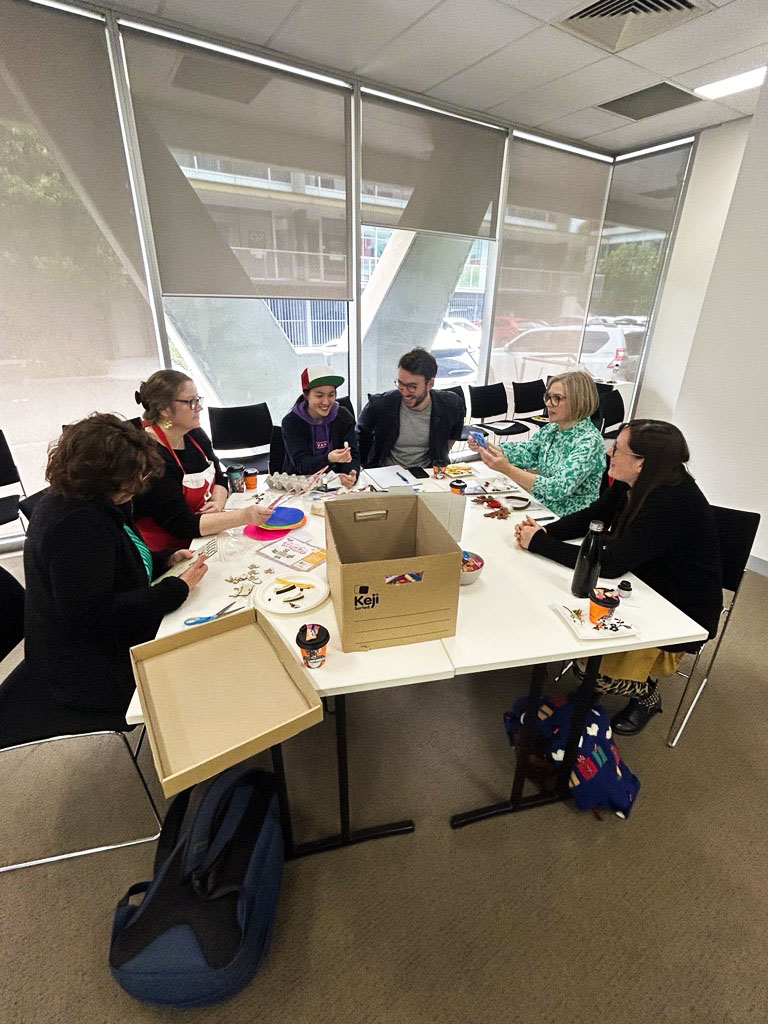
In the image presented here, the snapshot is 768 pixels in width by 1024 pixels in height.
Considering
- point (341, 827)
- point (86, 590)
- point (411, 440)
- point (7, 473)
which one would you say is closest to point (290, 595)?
point (86, 590)

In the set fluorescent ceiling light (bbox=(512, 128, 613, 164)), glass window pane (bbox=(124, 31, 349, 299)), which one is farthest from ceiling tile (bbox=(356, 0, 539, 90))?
fluorescent ceiling light (bbox=(512, 128, 613, 164))

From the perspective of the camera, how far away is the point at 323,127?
336cm

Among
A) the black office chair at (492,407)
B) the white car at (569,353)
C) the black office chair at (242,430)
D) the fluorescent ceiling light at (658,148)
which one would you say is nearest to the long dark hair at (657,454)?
the black office chair at (242,430)

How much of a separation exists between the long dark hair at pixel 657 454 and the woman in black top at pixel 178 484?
133 centimetres

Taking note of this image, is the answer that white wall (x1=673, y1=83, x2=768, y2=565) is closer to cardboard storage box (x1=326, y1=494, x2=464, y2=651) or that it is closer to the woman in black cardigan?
cardboard storage box (x1=326, y1=494, x2=464, y2=651)

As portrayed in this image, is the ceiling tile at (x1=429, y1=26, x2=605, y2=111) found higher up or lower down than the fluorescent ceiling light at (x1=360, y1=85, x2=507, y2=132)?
higher up

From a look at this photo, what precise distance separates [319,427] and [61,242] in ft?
6.55

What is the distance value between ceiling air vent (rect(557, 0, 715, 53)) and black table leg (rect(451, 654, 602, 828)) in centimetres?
342

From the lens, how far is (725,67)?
3141mm

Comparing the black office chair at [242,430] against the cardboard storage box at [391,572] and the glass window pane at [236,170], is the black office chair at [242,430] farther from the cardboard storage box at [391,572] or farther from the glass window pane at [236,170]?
the cardboard storage box at [391,572]

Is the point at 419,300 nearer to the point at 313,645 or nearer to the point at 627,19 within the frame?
the point at 627,19

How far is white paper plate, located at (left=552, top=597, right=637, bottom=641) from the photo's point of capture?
1278 mm

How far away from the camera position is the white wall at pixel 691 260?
4.27 m

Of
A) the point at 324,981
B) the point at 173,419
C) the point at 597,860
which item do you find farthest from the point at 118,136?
the point at 597,860
